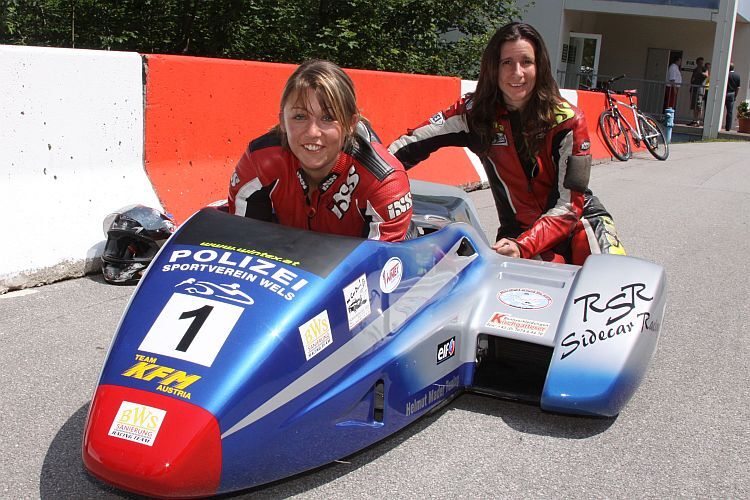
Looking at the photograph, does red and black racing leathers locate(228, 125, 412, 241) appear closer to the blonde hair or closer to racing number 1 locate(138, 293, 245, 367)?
the blonde hair

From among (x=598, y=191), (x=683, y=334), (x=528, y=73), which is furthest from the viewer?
(x=598, y=191)

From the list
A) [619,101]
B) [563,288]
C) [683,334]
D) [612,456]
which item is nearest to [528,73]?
[563,288]

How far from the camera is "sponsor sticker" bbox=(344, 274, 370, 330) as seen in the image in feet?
9.28

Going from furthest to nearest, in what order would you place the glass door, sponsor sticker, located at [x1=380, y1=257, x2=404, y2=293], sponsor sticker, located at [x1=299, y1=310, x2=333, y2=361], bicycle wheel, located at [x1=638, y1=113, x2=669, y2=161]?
the glass door
bicycle wheel, located at [x1=638, y1=113, x2=669, y2=161]
sponsor sticker, located at [x1=380, y1=257, x2=404, y2=293]
sponsor sticker, located at [x1=299, y1=310, x2=333, y2=361]

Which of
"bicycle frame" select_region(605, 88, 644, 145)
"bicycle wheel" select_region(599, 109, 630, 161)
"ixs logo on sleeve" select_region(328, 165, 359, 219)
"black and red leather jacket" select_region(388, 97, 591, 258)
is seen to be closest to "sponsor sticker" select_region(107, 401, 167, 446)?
"ixs logo on sleeve" select_region(328, 165, 359, 219)

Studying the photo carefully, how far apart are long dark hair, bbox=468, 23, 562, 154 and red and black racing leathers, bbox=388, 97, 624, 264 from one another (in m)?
0.05

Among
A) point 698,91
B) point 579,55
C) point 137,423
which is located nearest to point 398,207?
point 137,423

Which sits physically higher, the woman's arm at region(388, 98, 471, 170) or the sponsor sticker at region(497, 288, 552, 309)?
the woman's arm at region(388, 98, 471, 170)

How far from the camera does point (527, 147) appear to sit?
4.45m

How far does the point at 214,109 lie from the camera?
5820mm

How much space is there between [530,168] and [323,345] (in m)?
2.20

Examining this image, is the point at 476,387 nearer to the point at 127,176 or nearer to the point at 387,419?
the point at 387,419

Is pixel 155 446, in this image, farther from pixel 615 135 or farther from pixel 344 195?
pixel 615 135

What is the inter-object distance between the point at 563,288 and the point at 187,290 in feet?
5.62
